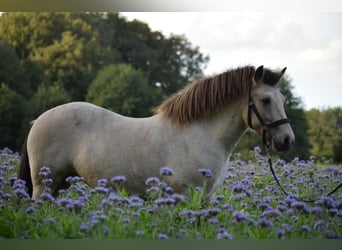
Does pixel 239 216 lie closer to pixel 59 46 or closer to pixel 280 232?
pixel 280 232

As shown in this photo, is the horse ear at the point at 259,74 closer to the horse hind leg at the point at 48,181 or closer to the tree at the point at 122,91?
the tree at the point at 122,91

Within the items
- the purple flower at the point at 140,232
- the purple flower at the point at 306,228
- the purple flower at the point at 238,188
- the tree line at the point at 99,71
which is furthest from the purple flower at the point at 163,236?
the tree line at the point at 99,71

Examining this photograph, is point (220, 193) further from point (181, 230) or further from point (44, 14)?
point (44, 14)

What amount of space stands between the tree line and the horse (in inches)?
11.5

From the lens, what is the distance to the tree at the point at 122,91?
4.34 metres

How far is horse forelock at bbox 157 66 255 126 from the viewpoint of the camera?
388 cm

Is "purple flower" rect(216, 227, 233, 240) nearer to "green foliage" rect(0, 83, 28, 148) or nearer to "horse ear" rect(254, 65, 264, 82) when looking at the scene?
"horse ear" rect(254, 65, 264, 82)

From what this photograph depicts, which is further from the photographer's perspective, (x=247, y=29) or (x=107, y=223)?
(x=247, y=29)

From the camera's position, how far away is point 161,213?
138 inches

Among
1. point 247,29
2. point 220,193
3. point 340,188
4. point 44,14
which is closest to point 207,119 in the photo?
point 220,193

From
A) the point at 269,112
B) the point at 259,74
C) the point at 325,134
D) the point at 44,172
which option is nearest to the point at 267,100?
the point at 269,112

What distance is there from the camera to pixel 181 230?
3.46m

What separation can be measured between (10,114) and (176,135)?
4.28 ft

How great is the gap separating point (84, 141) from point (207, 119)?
907 millimetres
